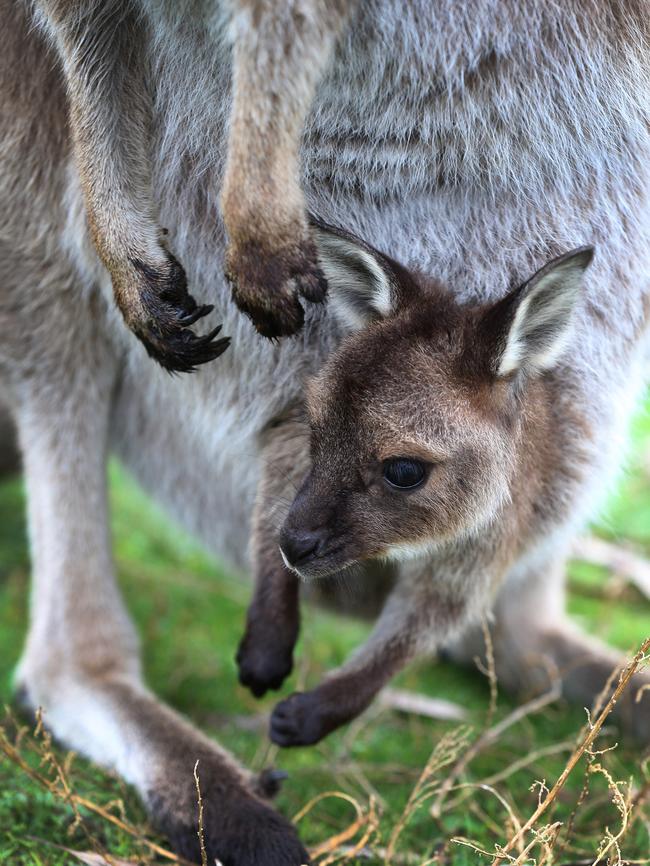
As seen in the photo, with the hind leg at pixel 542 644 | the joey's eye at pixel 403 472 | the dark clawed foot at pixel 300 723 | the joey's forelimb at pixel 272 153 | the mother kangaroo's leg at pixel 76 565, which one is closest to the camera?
the joey's forelimb at pixel 272 153

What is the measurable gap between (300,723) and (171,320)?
804 mm

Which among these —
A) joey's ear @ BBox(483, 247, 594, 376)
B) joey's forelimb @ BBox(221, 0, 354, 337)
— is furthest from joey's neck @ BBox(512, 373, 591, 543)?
joey's forelimb @ BBox(221, 0, 354, 337)

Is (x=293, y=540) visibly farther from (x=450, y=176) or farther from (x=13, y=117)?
(x=13, y=117)

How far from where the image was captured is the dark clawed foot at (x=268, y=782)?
2.35 meters

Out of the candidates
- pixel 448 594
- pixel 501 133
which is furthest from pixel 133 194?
pixel 448 594

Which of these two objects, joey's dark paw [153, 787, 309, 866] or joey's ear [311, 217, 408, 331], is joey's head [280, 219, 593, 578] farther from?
joey's dark paw [153, 787, 309, 866]

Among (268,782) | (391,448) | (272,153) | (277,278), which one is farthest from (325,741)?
(272,153)

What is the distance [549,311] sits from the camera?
2.06 meters

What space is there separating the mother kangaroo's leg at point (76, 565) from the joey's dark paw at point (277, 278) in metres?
0.79

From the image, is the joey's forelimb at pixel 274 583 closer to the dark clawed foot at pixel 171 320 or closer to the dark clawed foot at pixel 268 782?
the dark clawed foot at pixel 268 782

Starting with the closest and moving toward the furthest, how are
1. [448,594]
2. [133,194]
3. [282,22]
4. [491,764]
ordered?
1. [282,22]
2. [133,194]
3. [448,594]
4. [491,764]

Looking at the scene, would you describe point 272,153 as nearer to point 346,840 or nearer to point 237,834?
point 237,834

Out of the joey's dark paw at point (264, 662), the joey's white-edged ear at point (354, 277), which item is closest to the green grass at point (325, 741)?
the joey's dark paw at point (264, 662)

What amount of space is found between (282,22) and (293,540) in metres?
0.86
